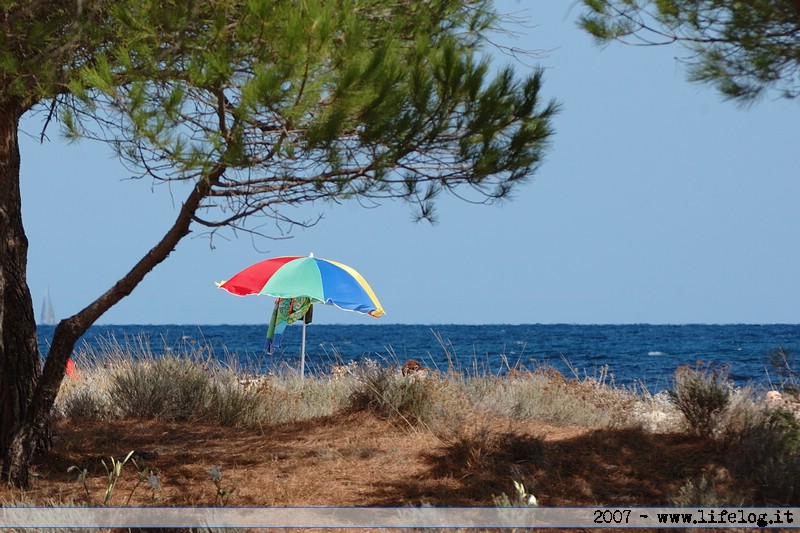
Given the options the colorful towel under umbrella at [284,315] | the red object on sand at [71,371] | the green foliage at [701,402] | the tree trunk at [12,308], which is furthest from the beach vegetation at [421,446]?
the red object on sand at [71,371]

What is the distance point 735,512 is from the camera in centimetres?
400

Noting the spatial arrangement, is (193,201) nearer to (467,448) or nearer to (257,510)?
(257,510)

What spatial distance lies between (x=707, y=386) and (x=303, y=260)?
15.5 feet

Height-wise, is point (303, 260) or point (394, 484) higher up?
point (303, 260)

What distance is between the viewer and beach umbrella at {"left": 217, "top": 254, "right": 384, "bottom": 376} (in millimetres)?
8445

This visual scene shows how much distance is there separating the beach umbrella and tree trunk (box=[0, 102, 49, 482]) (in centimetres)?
329

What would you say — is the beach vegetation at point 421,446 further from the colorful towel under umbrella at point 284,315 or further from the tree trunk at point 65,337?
the colorful towel under umbrella at point 284,315

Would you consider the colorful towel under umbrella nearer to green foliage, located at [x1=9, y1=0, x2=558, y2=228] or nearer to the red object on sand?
the red object on sand

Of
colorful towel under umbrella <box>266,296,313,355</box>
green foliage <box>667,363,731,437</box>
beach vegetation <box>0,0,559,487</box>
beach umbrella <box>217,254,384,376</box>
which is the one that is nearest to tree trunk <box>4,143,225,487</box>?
beach vegetation <box>0,0,559,487</box>

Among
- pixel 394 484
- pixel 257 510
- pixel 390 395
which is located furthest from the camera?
pixel 390 395

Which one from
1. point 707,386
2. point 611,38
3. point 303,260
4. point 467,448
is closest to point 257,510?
point 467,448

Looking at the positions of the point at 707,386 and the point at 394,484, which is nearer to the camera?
the point at 394,484

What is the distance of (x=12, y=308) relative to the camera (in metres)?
5.16

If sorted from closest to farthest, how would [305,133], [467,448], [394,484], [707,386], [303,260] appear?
[305,133], [394,484], [467,448], [707,386], [303,260]
